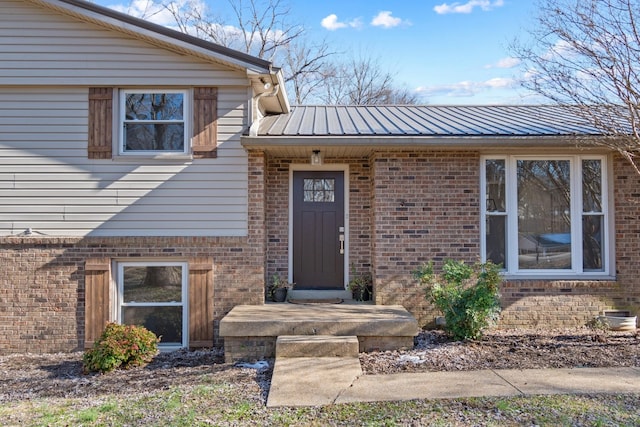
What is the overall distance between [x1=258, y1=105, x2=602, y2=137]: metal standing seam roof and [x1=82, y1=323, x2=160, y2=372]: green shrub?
10.7 ft

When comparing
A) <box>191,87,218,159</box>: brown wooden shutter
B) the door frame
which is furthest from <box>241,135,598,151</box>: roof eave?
the door frame

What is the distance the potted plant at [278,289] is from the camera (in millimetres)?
7695

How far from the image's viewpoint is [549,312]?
7.38 metres

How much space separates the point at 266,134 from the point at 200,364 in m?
3.30

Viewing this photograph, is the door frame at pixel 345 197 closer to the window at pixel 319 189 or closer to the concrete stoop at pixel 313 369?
the window at pixel 319 189

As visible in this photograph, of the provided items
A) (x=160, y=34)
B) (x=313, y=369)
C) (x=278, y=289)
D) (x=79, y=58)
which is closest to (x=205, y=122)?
(x=160, y=34)

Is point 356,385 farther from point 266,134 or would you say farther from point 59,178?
point 59,178

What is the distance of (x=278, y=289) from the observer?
25.2ft

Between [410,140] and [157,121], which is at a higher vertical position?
[157,121]

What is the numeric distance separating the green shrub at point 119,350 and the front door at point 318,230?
8.80 feet

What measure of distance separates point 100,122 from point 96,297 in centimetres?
258

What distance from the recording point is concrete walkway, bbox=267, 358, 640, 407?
4555mm

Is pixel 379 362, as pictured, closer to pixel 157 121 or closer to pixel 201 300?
pixel 201 300

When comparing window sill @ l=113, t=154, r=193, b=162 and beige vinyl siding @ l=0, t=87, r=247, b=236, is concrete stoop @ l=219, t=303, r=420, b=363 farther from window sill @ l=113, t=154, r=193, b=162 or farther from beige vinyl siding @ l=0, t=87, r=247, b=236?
window sill @ l=113, t=154, r=193, b=162
